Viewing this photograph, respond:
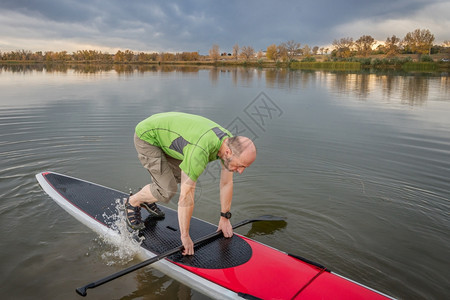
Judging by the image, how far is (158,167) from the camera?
4395mm

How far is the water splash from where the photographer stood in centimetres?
454

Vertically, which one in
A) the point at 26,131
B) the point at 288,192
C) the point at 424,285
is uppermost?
the point at 26,131

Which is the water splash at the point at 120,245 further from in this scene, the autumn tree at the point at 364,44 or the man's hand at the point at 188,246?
the autumn tree at the point at 364,44

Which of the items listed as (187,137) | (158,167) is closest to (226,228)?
(158,167)

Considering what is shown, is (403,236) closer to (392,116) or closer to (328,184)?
(328,184)

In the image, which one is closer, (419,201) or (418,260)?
(418,260)

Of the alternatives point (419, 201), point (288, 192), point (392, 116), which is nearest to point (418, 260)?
point (419, 201)

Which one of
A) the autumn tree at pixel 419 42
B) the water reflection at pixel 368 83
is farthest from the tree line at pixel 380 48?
the water reflection at pixel 368 83

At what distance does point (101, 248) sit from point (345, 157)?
6.79m

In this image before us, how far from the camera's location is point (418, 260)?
15.1ft

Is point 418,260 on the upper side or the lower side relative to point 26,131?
lower

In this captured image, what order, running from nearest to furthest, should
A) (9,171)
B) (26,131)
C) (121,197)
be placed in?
(121,197) → (9,171) → (26,131)

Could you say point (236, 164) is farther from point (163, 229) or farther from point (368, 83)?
point (368, 83)

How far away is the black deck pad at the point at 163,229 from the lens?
13.5 ft
